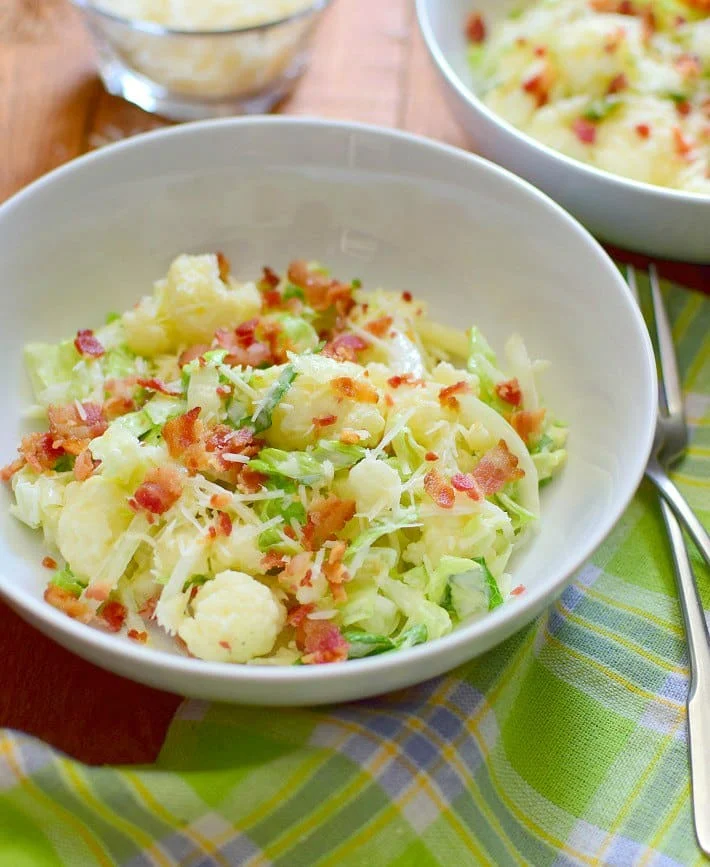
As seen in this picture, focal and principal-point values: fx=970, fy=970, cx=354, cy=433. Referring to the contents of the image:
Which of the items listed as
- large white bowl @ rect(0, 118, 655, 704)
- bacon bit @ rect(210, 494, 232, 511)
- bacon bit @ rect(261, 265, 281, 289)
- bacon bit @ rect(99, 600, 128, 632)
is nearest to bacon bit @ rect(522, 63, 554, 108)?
large white bowl @ rect(0, 118, 655, 704)

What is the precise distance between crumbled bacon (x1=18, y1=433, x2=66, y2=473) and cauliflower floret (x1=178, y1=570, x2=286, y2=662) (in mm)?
471

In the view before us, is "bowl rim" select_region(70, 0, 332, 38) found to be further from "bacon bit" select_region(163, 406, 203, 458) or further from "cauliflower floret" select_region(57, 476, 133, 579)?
"cauliflower floret" select_region(57, 476, 133, 579)

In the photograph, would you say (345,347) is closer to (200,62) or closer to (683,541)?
(683,541)

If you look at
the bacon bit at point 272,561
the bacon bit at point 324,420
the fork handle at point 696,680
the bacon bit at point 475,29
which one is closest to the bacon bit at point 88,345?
the bacon bit at point 324,420

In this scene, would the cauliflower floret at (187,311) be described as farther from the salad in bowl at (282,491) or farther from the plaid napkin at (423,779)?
the plaid napkin at (423,779)

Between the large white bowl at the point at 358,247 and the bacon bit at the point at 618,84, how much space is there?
0.66 m

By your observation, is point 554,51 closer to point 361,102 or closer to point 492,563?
point 361,102

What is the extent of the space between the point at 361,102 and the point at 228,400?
4.78ft

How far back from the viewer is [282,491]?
1.73m

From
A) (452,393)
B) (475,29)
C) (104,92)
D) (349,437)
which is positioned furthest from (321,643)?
(475,29)

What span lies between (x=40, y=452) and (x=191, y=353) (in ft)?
1.26

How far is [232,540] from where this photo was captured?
169 centimetres

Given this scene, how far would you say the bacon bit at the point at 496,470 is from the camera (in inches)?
72.3

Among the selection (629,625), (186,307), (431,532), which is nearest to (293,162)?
(186,307)
